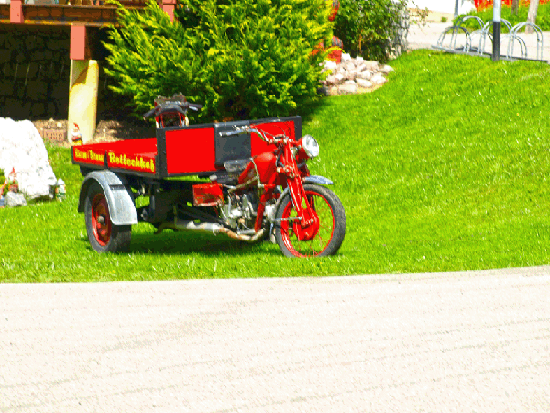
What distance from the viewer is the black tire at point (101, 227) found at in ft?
32.3

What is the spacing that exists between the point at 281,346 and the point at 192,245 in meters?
5.18

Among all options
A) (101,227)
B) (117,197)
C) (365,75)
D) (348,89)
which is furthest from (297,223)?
(365,75)

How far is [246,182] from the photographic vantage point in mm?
9141

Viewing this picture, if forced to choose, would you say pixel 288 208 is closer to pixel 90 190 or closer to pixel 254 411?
pixel 90 190

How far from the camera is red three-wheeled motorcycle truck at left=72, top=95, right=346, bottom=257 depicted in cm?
882

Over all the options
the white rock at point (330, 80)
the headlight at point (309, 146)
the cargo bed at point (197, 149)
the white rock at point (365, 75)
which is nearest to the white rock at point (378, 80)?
the white rock at point (365, 75)

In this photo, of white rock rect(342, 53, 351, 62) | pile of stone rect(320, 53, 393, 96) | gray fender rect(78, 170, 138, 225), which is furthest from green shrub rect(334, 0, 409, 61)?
gray fender rect(78, 170, 138, 225)

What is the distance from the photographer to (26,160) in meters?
15.3

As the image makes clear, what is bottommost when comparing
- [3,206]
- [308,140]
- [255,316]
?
[3,206]

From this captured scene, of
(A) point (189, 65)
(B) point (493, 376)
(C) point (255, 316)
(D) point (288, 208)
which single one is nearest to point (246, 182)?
(D) point (288, 208)

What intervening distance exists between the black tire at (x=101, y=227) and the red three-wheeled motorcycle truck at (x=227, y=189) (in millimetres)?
12

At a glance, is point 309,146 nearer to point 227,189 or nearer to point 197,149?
point 227,189

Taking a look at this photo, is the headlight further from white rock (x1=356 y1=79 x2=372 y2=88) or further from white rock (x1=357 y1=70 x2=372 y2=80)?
white rock (x1=357 y1=70 x2=372 y2=80)

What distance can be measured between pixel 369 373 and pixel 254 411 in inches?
34.1
